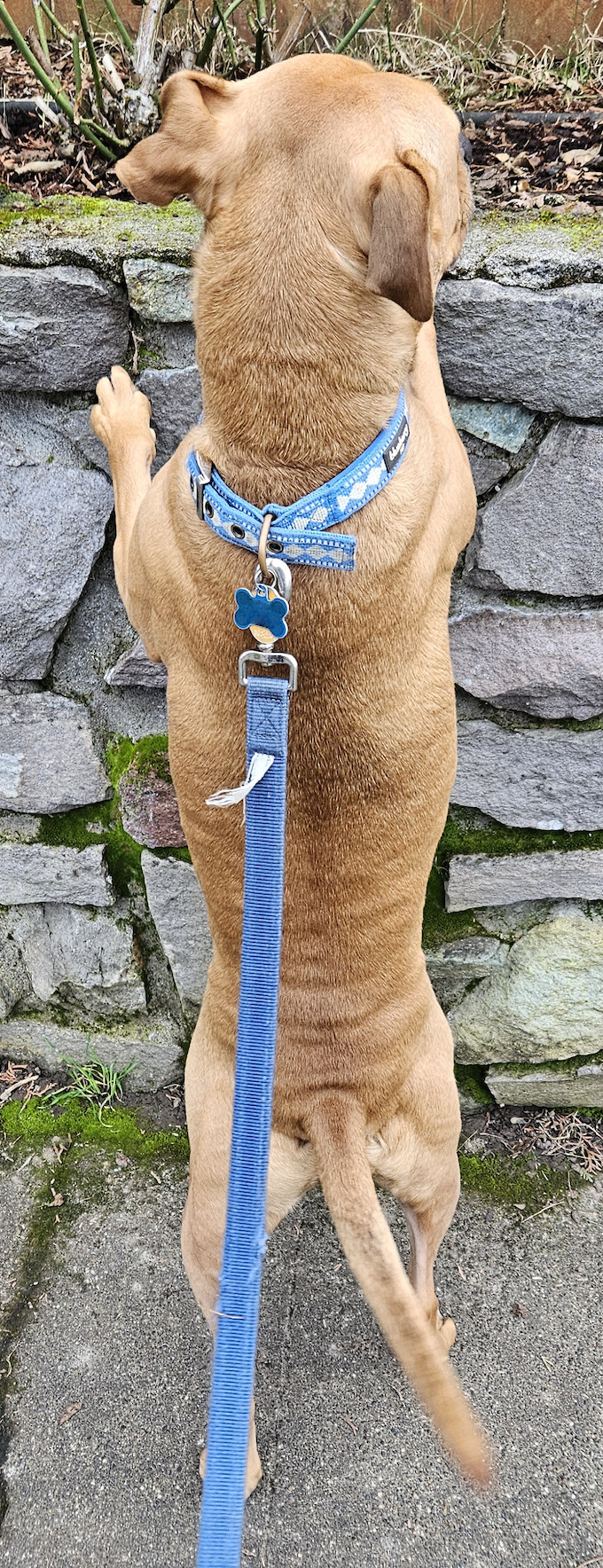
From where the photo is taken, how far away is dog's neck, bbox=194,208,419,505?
1.57 metres

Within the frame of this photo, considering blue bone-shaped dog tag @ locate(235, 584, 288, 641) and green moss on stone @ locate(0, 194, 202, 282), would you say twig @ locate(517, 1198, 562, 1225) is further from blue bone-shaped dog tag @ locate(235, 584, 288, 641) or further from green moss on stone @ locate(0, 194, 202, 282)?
green moss on stone @ locate(0, 194, 202, 282)

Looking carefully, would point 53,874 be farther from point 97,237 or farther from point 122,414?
point 97,237

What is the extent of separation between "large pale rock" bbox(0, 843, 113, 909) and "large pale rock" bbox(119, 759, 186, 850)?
147 millimetres

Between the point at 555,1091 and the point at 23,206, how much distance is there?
8.56ft

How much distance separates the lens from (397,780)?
73.5 inches

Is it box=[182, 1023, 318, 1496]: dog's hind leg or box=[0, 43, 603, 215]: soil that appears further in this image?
box=[0, 43, 603, 215]: soil

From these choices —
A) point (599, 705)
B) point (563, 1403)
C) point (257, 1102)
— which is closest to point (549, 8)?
point (599, 705)

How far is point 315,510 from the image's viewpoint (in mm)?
1610

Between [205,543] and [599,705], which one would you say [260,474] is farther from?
[599,705]

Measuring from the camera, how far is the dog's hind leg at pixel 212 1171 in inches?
77.3

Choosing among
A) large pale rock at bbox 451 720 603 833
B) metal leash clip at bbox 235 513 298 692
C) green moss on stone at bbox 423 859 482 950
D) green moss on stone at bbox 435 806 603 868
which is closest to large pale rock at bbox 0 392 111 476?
metal leash clip at bbox 235 513 298 692

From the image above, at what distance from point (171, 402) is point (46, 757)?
0.92 m

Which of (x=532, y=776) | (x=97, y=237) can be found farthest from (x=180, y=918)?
(x=97, y=237)

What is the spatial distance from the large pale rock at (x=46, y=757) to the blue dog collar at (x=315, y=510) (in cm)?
103
